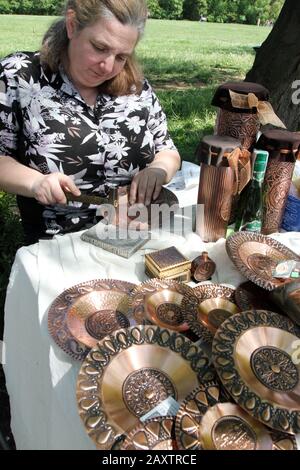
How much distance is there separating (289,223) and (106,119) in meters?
0.73

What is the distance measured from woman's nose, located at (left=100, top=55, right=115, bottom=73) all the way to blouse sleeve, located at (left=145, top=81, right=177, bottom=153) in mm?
327

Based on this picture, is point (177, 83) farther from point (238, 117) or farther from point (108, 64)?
point (238, 117)

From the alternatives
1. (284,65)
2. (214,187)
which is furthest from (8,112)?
(284,65)

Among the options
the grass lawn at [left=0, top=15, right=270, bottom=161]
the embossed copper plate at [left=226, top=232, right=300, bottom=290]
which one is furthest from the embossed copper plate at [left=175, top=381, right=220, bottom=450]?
the grass lawn at [left=0, top=15, right=270, bottom=161]

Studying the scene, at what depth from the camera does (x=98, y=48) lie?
126cm

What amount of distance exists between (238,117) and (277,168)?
7.5 inches

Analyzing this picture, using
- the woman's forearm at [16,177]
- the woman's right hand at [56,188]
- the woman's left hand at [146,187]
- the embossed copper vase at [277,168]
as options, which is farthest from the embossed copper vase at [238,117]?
the woman's forearm at [16,177]

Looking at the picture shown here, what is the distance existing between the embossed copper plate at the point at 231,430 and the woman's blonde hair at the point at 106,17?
1.09 metres

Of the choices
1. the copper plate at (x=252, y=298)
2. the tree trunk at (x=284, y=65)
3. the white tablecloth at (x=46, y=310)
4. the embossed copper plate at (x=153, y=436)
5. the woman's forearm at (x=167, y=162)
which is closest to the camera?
the embossed copper plate at (x=153, y=436)

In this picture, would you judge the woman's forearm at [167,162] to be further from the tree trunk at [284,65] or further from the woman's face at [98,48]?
the tree trunk at [284,65]

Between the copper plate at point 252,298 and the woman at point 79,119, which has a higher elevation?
the woman at point 79,119

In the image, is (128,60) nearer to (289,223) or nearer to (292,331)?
(289,223)

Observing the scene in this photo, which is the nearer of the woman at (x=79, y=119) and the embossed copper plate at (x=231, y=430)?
the embossed copper plate at (x=231, y=430)

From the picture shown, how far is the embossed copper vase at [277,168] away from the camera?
45.4 inches
